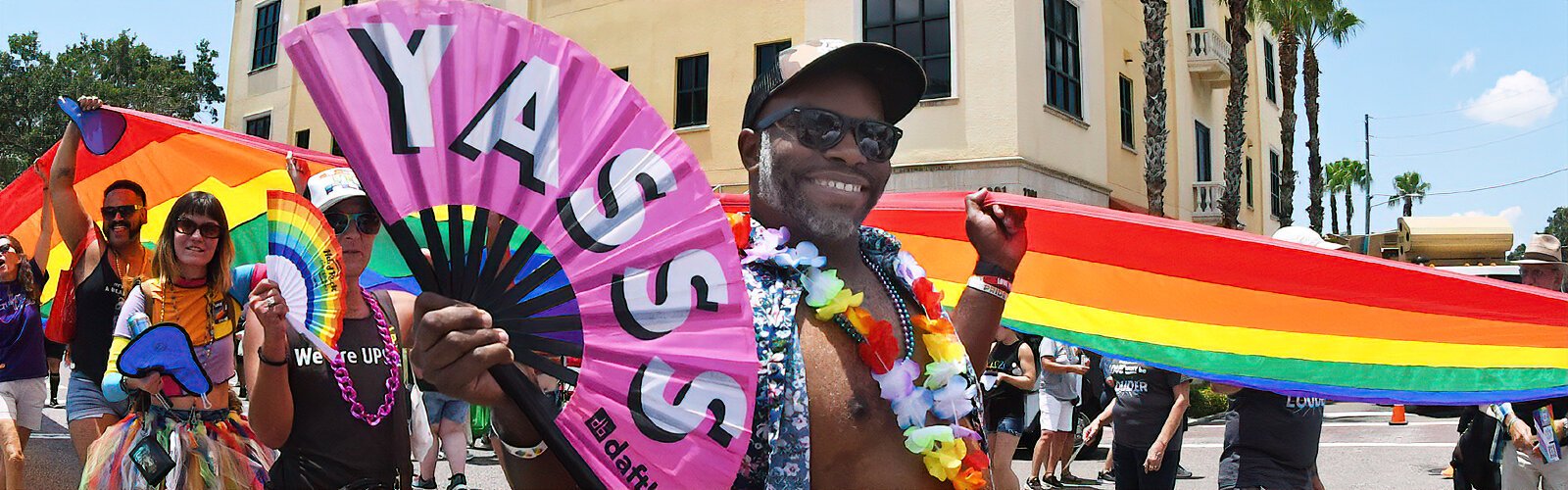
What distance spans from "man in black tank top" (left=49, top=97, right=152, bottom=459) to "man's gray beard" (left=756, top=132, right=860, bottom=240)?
139 inches

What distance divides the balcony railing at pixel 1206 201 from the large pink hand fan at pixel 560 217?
2310 cm

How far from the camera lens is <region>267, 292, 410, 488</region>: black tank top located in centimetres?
309

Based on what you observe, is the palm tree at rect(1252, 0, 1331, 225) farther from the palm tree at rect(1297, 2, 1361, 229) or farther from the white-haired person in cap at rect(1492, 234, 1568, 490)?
the white-haired person in cap at rect(1492, 234, 1568, 490)

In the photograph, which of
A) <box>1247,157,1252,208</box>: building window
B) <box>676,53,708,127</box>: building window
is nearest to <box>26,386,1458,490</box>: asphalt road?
<box>676,53,708,127</box>: building window

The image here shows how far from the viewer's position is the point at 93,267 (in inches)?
197

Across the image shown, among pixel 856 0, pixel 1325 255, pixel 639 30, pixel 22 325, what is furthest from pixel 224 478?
pixel 639 30

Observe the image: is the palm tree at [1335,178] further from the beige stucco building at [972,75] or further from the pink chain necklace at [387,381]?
the pink chain necklace at [387,381]

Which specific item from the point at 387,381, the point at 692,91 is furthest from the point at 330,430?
the point at 692,91

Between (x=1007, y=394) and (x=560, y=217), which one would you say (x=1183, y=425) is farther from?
(x=560, y=217)

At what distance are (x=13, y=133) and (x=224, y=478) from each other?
3942 centimetres

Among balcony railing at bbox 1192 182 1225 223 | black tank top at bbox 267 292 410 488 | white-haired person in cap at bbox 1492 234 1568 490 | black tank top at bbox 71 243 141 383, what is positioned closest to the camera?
black tank top at bbox 267 292 410 488

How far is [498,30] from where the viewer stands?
1.71 meters

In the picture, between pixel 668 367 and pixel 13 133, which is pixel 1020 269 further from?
pixel 13 133

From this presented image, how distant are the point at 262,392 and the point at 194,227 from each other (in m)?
1.34
